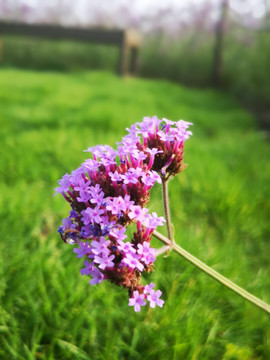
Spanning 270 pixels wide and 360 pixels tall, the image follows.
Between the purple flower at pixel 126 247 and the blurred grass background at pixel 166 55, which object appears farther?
the blurred grass background at pixel 166 55

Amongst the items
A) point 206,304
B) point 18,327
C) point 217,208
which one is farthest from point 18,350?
point 217,208

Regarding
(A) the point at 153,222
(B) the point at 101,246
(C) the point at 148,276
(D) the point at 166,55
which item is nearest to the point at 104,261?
(B) the point at 101,246

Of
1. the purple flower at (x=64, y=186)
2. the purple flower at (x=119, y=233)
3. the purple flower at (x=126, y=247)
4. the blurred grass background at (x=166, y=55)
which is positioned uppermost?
the blurred grass background at (x=166, y=55)

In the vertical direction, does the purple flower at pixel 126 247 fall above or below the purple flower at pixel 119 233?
below

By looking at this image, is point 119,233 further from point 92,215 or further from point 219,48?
point 219,48

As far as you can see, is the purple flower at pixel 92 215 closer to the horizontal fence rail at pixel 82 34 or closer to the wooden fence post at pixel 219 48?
the horizontal fence rail at pixel 82 34

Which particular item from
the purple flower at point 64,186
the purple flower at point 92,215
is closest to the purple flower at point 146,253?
the purple flower at point 92,215

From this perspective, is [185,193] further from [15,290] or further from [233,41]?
[233,41]
